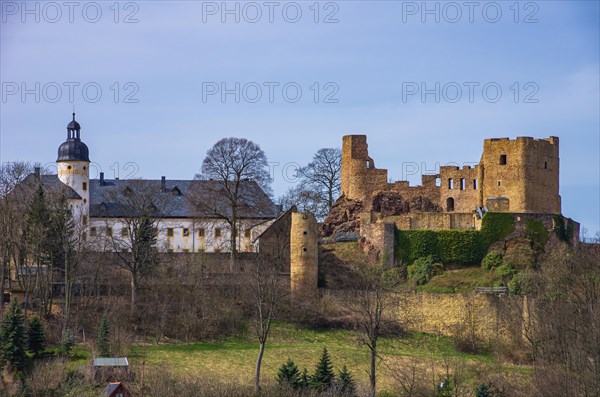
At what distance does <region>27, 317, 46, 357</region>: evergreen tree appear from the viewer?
64.2 meters

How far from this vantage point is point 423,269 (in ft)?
247

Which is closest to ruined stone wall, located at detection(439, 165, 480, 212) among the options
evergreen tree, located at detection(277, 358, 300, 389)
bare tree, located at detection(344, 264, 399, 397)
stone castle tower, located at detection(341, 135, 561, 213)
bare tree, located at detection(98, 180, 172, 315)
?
stone castle tower, located at detection(341, 135, 561, 213)

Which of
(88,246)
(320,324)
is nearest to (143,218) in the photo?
(88,246)

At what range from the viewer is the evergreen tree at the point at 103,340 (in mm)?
64369

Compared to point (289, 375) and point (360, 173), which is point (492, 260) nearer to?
point (360, 173)

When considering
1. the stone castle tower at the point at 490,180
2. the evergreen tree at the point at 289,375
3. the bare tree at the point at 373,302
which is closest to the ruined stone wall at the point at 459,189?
the stone castle tower at the point at 490,180

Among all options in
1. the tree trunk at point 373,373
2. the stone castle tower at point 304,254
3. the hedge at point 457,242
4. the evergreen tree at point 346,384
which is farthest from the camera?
the hedge at point 457,242

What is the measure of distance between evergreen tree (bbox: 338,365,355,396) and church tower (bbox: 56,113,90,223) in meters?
25.7

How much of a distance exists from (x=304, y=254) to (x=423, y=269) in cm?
546

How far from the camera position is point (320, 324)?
7131 cm

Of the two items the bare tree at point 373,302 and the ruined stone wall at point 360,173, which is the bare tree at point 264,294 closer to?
the bare tree at point 373,302

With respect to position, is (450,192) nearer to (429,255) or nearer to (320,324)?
(429,255)

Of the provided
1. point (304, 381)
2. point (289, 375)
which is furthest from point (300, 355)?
point (304, 381)

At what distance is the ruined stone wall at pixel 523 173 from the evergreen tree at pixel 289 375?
19702 millimetres
